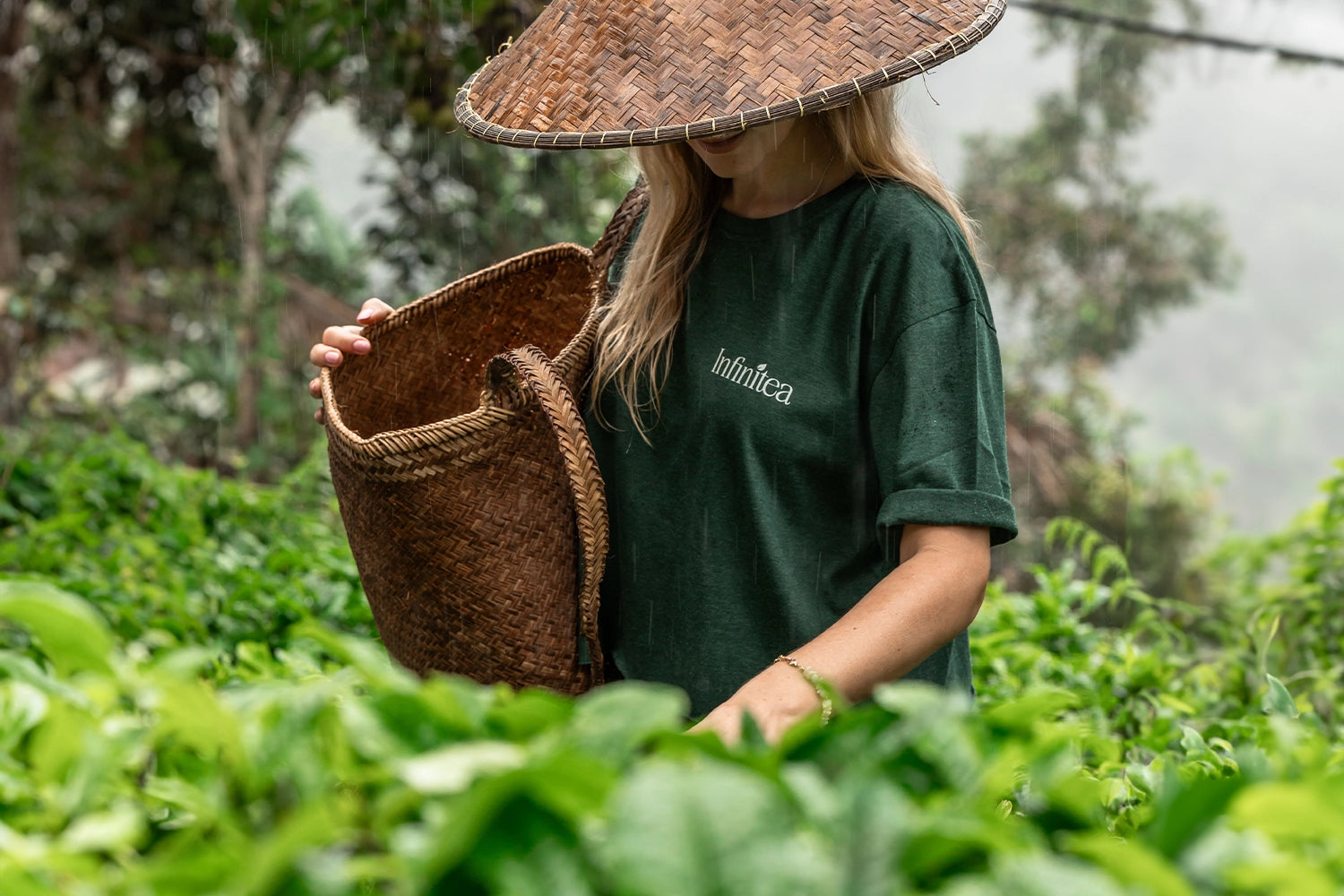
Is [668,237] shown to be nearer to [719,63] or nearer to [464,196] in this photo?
[719,63]

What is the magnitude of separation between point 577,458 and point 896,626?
1.60 feet

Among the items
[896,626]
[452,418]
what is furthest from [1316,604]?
[452,418]

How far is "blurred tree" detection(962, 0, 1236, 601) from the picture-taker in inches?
342

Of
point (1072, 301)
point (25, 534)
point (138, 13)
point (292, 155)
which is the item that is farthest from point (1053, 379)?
point (25, 534)

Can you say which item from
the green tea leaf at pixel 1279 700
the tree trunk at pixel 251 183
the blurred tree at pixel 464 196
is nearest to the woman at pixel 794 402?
the green tea leaf at pixel 1279 700

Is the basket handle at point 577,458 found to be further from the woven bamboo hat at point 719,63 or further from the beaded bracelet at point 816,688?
the beaded bracelet at point 816,688

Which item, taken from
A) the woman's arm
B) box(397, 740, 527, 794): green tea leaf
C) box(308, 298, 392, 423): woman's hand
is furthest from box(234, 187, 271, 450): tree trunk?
box(397, 740, 527, 794): green tea leaf

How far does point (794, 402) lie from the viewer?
1.49 metres

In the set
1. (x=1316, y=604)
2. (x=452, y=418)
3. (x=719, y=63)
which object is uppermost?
(x=719, y=63)

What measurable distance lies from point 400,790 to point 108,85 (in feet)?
20.9

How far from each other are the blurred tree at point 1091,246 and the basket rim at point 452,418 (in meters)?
7.02

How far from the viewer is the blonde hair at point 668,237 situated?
5.10 feet

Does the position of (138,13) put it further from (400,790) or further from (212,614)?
(400,790)

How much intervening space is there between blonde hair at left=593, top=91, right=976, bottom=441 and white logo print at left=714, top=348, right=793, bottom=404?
11 centimetres
